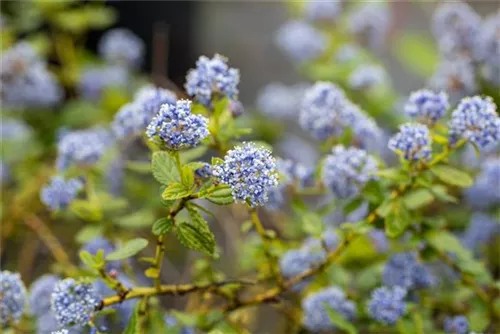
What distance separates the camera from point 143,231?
5.54ft

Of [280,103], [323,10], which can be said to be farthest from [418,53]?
[280,103]

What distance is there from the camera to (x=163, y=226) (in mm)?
858

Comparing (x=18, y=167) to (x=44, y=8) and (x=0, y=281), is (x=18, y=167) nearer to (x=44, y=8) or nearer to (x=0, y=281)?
(x=44, y=8)

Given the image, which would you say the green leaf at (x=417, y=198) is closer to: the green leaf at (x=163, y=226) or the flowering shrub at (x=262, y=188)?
the flowering shrub at (x=262, y=188)

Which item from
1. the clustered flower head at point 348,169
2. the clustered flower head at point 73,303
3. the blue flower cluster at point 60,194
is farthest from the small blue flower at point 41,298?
the clustered flower head at point 348,169

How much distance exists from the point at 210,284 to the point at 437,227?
0.37 meters

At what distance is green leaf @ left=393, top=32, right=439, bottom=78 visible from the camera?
1991mm

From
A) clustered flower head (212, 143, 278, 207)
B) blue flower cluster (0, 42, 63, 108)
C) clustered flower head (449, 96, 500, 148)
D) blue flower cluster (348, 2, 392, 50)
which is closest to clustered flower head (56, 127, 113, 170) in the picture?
blue flower cluster (0, 42, 63, 108)

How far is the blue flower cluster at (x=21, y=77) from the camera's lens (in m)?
1.58

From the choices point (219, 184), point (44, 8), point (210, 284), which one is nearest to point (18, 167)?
point (44, 8)

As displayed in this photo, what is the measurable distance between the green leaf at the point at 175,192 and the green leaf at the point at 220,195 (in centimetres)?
3

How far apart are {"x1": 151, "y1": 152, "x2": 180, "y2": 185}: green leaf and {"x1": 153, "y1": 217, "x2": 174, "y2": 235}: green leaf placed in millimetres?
55

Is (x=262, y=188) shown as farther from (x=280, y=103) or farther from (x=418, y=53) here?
(x=418, y=53)

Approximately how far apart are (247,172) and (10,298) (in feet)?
1.43
